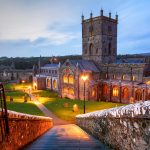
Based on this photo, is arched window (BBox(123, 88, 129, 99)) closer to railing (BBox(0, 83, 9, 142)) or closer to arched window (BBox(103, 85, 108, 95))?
arched window (BBox(103, 85, 108, 95))

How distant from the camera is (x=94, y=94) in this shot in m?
55.2

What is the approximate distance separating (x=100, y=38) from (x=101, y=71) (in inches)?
341

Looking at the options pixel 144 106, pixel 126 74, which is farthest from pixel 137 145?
pixel 126 74

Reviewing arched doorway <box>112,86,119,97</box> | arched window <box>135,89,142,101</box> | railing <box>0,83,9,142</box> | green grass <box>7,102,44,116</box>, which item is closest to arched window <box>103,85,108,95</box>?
arched doorway <box>112,86,119,97</box>

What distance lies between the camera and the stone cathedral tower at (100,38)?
189ft

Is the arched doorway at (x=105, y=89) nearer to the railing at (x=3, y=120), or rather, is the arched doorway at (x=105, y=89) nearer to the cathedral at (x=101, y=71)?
the cathedral at (x=101, y=71)

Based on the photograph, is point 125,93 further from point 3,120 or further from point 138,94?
point 3,120

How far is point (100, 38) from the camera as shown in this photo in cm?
5744

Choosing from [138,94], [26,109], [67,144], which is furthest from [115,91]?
[67,144]

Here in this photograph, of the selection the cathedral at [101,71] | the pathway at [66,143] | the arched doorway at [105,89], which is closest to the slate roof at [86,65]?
the cathedral at [101,71]

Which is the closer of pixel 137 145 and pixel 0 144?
pixel 137 145

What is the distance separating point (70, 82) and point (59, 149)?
51705mm

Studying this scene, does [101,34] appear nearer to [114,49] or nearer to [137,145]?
[114,49]

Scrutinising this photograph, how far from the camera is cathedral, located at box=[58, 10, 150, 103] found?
50.0 m
